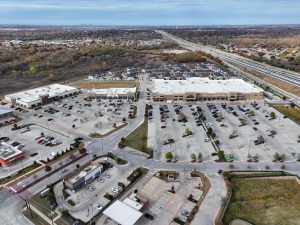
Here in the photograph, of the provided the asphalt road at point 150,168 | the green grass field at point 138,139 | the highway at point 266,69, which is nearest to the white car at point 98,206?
the asphalt road at point 150,168

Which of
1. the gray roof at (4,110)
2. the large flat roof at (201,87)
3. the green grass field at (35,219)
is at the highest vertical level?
the large flat roof at (201,87)

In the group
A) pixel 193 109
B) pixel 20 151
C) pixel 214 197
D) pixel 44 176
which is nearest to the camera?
pixel 214 197

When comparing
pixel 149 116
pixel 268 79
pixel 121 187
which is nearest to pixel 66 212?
pixel 121 187

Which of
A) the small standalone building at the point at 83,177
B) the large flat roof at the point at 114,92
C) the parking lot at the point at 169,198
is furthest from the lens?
the large flat roof at the point at 114,92

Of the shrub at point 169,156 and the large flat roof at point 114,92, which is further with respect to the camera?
the large flat roof at point 114,92

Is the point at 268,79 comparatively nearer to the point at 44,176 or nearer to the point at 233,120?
the point at 233,120

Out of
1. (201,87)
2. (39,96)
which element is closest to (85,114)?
(39,96)

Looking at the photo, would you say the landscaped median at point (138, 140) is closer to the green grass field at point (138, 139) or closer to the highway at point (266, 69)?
the green grass field at point (138, 139)

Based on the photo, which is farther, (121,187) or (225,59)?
(225,59)
